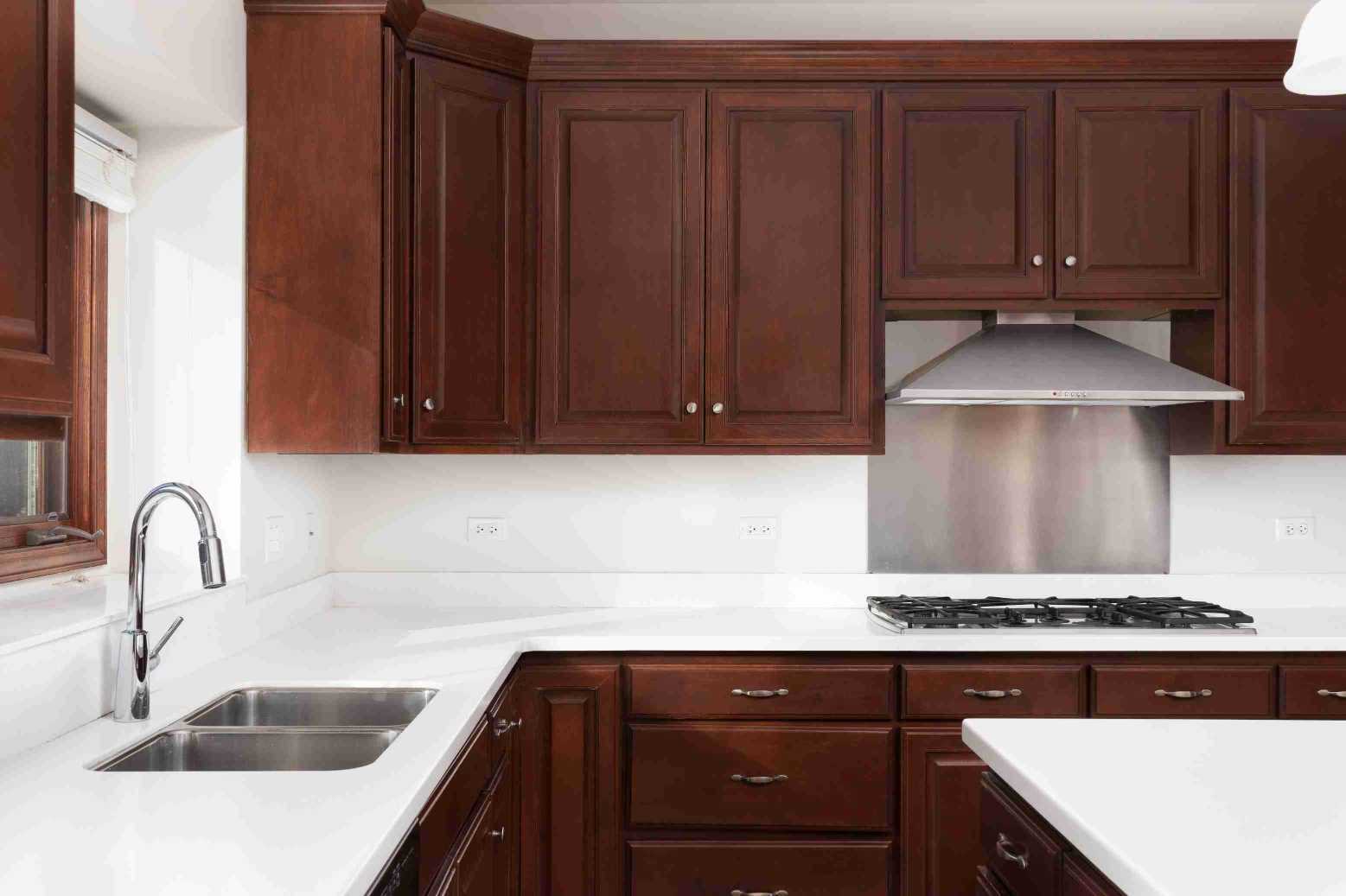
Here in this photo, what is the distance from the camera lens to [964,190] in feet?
8.50

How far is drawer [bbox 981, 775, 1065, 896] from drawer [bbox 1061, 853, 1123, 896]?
2 cm

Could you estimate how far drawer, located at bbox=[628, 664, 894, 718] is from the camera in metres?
2.33

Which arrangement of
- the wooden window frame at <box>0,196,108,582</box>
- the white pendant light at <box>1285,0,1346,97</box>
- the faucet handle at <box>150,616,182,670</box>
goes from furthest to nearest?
1. the wooden window frame at <box>0,196,108,582</box>
2. the faucet handle at <box>150,616,182,670</box>
3. the white pendant light at <box>1285,0,1346,97</box>

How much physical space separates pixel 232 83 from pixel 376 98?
0.34 metres

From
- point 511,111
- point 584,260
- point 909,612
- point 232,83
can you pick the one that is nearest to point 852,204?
point 584,260

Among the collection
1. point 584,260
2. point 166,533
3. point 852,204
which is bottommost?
point 166,533

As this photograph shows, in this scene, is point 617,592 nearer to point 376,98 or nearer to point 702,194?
point 702,194

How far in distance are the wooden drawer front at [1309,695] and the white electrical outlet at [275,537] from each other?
269cm

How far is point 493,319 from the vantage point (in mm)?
2508

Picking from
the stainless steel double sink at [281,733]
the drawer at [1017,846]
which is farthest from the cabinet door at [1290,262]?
the stainless steel double sink at [281,733]

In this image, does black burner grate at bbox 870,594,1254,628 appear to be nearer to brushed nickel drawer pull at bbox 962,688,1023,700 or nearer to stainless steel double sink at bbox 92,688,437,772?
brushed nickel drawer pull at bbox 962,688,1023,700

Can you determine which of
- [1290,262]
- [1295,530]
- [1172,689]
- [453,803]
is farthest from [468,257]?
[1295,530]

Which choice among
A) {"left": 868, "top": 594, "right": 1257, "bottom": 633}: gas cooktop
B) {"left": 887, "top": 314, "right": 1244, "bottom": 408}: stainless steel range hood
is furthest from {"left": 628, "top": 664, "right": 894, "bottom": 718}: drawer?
{"left": 887, "top": 314, "right": 1244, "bottom": 408}: stainless steel range hood

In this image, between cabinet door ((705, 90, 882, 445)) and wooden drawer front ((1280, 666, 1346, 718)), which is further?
cabinet door ((705, 90, 882, 445))
